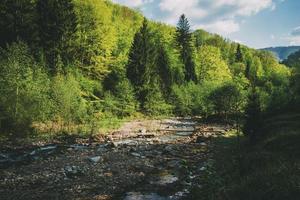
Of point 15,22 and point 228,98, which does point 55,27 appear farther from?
point 228,98

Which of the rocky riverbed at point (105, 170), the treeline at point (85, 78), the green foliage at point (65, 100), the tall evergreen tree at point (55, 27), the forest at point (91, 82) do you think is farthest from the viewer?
the tall evergreen tree at point (55, 27)

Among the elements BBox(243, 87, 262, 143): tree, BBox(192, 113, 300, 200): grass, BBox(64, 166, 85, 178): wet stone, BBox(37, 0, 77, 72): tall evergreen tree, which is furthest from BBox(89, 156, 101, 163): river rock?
BBox(37, 0, 77, 72): tall evergreen tree

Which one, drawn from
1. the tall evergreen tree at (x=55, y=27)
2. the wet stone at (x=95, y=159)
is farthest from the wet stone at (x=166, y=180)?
the tall evergreen tree at (x=55, y=27)

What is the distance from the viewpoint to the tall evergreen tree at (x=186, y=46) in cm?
9550

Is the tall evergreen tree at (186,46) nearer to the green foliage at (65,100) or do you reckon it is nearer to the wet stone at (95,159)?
the green foliage at (65,100)

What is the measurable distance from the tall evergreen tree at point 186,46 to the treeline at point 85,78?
329 cm

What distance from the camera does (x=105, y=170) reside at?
24656 mm

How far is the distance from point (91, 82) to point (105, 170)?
126 feet

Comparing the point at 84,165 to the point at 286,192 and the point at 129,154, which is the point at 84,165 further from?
the point at 286,192

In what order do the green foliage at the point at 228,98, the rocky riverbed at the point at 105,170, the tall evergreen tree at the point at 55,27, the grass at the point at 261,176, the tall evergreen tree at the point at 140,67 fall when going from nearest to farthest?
the grass at the point at 261,176 → the rocky riverbed at the point at 105,170 → the tall evergreen tree at the point at 55,27 → the green foliage at the point at 228,98 → the tall evergreen tree at the point at 140,67

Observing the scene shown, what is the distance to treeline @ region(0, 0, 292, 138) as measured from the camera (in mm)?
37594

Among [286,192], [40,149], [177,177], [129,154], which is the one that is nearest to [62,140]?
[40,149]

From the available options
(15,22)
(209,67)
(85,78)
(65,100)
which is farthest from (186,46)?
(65,100)

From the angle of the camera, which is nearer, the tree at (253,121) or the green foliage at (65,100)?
the tree at (253,121)
